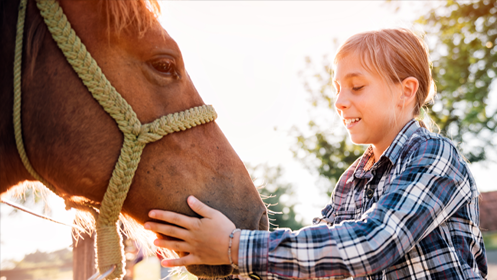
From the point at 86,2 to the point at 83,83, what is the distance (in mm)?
319

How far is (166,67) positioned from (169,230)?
0.61m

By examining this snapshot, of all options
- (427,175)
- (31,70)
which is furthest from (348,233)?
(31,70)

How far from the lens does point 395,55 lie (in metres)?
1.68

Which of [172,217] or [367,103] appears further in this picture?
[367,103]

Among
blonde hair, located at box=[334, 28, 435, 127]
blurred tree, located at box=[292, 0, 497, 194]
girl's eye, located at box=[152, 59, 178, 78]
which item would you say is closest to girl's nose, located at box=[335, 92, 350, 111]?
blonde hair, located at box=[334, 28, 435, 127]

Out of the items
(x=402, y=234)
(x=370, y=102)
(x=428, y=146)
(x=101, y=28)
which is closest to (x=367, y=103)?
(x=370, y=102)

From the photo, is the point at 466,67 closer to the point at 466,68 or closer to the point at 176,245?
the point at 466,68

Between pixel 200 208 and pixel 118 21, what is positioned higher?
pixel 118 21

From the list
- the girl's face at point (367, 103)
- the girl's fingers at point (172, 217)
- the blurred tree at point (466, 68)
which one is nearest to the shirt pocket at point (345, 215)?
the girl's face at point (367, 103)

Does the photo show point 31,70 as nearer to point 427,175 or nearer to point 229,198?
point 229,198

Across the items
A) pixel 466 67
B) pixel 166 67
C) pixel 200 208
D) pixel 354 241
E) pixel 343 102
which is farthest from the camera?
pixel 466 67

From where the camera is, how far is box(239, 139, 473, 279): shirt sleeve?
3.55 ft

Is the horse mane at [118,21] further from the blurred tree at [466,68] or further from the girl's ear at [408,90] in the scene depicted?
the blurred tree at [466,68]

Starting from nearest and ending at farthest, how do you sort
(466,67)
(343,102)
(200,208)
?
(200,208) < (343,102) < (466,67)
